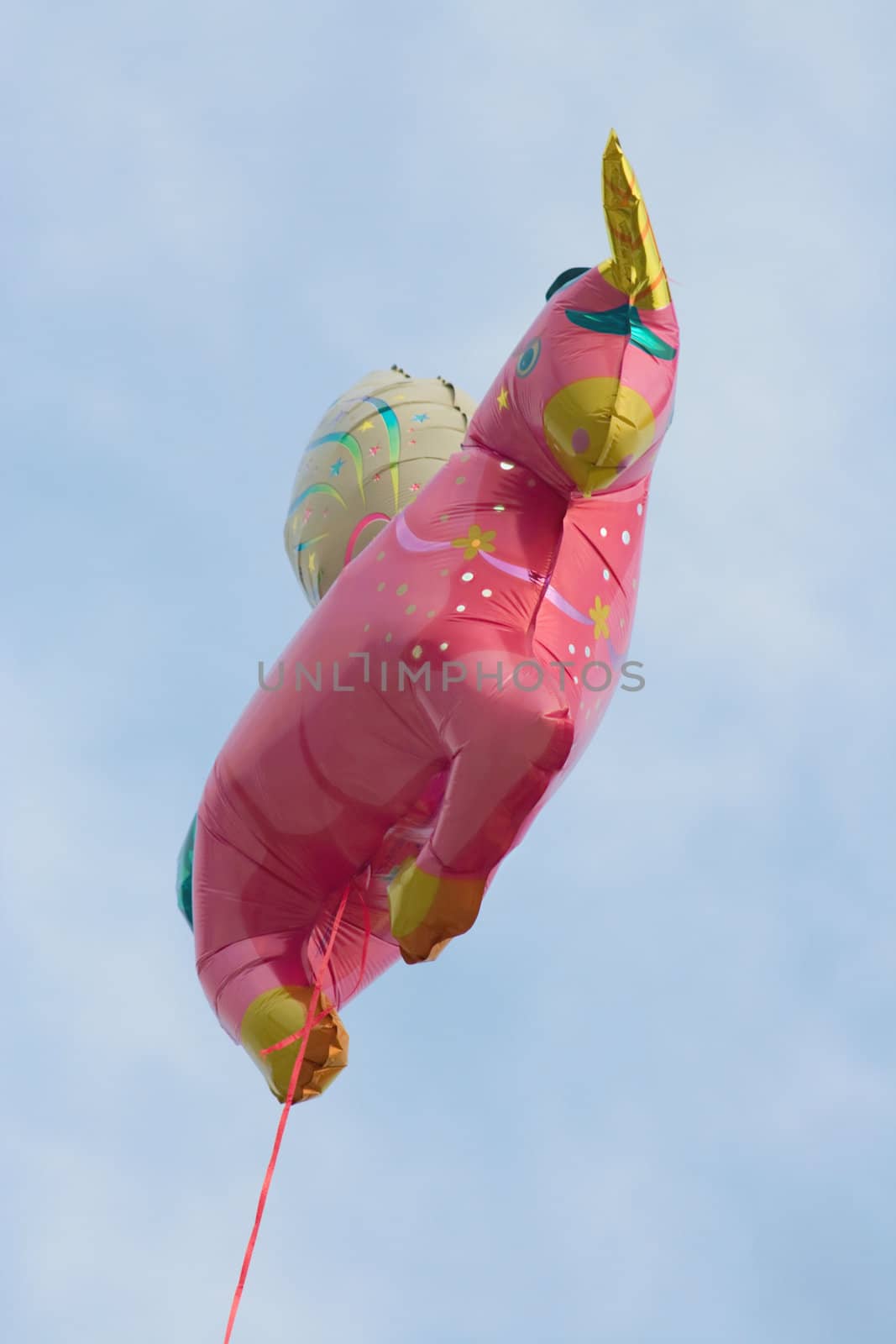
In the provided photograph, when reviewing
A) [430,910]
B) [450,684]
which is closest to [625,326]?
[450,684]

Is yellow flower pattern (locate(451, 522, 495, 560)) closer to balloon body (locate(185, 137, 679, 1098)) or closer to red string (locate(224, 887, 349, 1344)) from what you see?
balloon body (locate(185, 137, 679, 1098))

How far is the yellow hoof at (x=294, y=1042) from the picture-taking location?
4711mm

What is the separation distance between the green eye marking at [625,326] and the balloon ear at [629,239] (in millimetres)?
34

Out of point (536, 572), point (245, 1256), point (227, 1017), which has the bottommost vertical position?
point (245, 1256)

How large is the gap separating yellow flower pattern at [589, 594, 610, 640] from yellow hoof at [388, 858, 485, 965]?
26.8 inches

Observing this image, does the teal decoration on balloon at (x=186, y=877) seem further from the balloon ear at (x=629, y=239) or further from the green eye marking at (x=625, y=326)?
the balloon ear at (x=629, y=239)

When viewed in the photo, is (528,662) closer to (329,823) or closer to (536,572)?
(536,572)

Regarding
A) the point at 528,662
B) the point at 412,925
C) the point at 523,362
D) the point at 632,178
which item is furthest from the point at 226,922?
the point at 632,178

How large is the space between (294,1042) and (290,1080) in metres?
0.09

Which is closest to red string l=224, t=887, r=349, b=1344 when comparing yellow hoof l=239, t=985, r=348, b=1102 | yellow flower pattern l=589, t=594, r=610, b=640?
yellow hoof l=239, t=985, r=348, b=1102

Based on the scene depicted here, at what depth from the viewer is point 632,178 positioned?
14.6 ft

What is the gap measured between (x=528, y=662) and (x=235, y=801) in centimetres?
89

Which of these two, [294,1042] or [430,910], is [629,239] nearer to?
[430,910]

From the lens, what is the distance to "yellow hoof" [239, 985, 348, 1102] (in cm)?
471
